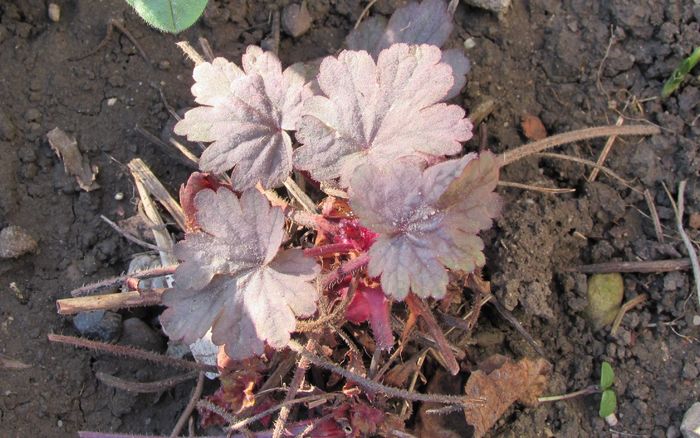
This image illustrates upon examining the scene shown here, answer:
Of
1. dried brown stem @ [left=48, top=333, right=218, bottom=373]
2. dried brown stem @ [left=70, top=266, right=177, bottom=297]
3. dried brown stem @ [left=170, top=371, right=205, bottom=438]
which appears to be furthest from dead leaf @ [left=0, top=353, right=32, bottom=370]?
dried brown stem @ [left=170, top=371, right=205, bottom=438]

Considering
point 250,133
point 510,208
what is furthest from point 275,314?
point 510,208

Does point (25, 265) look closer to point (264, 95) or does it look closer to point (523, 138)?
point (264, 95)

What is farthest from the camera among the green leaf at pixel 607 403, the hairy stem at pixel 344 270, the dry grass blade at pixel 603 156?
the dry grass blade at pixel 603 156

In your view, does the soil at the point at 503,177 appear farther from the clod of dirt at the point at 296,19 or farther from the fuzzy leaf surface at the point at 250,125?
the fuzzy leaf surface at the point at 250,125

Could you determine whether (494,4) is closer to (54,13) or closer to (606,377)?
(606,377)

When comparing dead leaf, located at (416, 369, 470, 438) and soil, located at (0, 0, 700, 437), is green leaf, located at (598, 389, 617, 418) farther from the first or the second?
dead leaf, located at (416, 369, 470, 438)

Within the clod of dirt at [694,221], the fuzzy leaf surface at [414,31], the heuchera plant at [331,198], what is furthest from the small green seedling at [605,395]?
the fuzzy leaf surface at [414,31]
